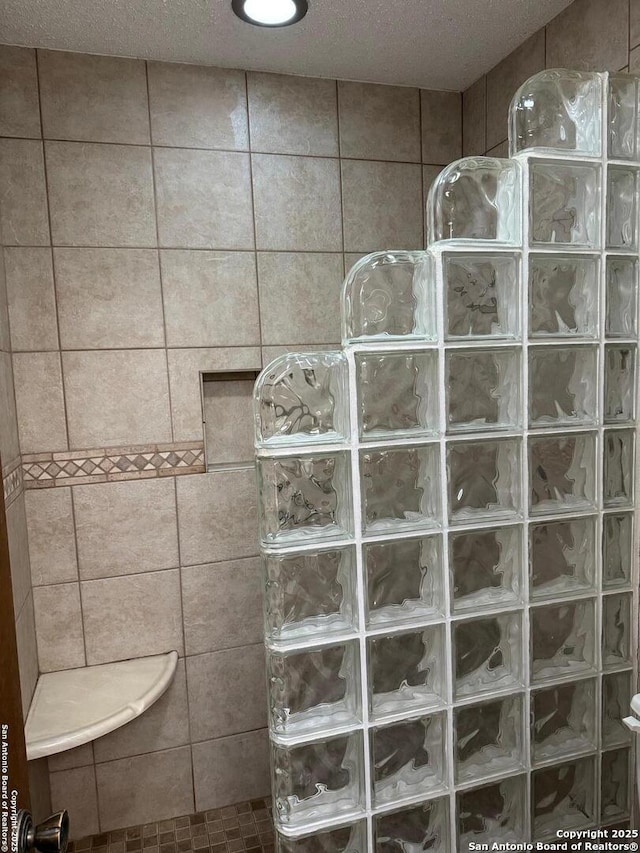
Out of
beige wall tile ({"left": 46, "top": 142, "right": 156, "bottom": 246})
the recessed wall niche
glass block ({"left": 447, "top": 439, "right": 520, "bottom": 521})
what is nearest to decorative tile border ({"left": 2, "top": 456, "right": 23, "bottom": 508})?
the recessed wall niche

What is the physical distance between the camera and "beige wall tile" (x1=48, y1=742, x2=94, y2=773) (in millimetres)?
1870

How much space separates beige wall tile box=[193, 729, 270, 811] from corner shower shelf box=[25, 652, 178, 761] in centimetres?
38

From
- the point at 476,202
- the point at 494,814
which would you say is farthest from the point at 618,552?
the point at 476,202

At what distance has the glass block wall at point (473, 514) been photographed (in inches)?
50.2

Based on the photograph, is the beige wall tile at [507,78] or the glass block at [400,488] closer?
the glass block at [400,488]

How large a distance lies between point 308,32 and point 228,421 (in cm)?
119

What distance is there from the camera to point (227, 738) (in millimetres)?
2033

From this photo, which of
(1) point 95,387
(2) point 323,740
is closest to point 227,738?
(2) point 323,740

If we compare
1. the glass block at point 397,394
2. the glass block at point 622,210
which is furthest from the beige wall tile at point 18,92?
the glass block at point 622,210

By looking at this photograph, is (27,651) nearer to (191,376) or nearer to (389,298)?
(191,376)

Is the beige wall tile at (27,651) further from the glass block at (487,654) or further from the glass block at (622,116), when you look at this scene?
the glass block at (622,116)

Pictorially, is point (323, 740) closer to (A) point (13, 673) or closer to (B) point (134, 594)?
(A) point (13, 673)

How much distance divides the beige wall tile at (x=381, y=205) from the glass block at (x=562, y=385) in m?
0.88

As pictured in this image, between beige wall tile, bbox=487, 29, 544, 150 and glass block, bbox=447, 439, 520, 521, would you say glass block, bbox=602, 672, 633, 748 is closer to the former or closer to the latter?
glass block, bbox=447, 439, 520, 521
